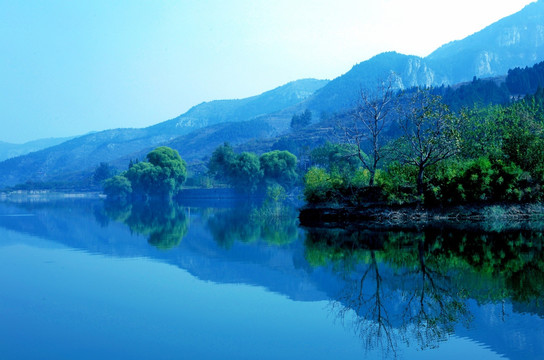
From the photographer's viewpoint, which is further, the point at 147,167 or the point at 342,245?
the point at 147,167

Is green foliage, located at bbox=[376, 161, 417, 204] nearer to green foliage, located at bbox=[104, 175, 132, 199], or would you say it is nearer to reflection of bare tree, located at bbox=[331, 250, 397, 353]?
reflection of bare tree, located at bbox=[331, 250, 397, 353]

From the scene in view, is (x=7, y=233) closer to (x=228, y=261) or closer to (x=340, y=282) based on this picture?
(x=228, y=261)

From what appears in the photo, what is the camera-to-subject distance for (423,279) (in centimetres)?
1580

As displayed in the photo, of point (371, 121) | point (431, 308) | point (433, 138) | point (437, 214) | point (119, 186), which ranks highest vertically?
point (371, 121)

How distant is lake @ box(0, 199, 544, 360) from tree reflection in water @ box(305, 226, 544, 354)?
2.1 inches

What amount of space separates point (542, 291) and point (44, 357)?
12682 mm

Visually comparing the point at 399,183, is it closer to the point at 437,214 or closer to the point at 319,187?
the point at 437,214

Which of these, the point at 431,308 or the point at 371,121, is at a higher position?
the point at 371,121

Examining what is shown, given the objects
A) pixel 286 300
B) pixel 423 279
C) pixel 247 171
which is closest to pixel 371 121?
pixel 423 279

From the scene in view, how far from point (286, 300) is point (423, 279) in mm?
4628

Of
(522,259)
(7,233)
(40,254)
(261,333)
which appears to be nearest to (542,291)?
(522,259)

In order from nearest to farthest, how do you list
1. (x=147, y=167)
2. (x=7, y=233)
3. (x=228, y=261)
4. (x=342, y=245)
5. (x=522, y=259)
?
1. (x=522, y=259)
2. (x=228, y=261)
3. (x=342, y=245)
4. (x=7, y=233)
5. (x=147, y=167)

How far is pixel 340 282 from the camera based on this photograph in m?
16.1

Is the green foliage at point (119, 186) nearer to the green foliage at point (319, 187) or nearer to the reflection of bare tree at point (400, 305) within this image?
the green foliage at point (319, 187)
